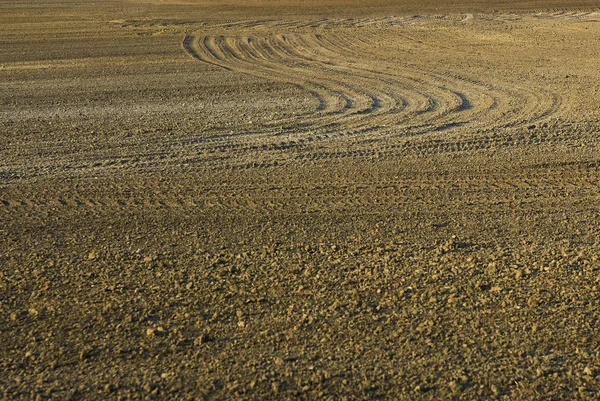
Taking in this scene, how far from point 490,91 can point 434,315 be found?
10.2 metres

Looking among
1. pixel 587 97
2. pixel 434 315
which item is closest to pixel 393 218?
pixel 434 315

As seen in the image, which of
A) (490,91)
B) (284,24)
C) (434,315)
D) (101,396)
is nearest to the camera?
(101,396)

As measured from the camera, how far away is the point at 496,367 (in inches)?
194

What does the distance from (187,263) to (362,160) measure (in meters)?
3.90

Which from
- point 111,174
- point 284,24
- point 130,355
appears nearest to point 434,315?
point 130,355

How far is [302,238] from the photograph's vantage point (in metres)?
7.21

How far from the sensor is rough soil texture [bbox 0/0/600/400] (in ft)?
16.3

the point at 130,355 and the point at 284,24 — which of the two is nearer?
the point at 130,355

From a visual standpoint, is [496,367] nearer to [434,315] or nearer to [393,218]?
[434,315]

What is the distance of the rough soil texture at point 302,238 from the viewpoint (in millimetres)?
4961

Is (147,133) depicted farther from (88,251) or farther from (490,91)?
(490,91)

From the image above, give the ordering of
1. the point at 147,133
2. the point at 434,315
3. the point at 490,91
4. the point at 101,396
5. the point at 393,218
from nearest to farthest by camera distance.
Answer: the point at 101,396, the point at 434,315, the point at 393,218, the point at 147,133, the point at 490,91

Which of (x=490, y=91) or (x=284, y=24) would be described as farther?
(x=284, y=24)

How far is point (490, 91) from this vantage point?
1499cm
